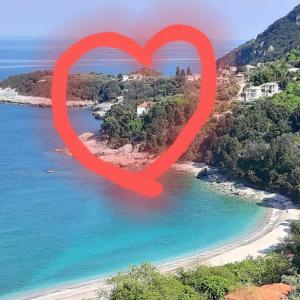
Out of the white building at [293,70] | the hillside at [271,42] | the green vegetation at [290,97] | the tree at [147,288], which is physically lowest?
the tree at [147,288]

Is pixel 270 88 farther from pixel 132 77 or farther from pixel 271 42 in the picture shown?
pixel 271 42

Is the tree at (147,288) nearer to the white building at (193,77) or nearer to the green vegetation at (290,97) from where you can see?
the green vegetation at (290,97)

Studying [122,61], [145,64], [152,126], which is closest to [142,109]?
[152,126]

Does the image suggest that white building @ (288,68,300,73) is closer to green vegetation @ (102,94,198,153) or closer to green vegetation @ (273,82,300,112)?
green vegetation @ (273,82,300,112)

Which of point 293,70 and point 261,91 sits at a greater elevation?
point 293,70

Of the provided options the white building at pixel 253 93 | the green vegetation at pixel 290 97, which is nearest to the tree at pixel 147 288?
the green vegetation at pixel 290 97

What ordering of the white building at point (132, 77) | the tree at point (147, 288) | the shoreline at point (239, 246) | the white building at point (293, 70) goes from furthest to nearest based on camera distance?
the white building at point (132, 77), the white building at point (293, 70), the shoreline at point (239, 246), the tree at point (147, 288)
